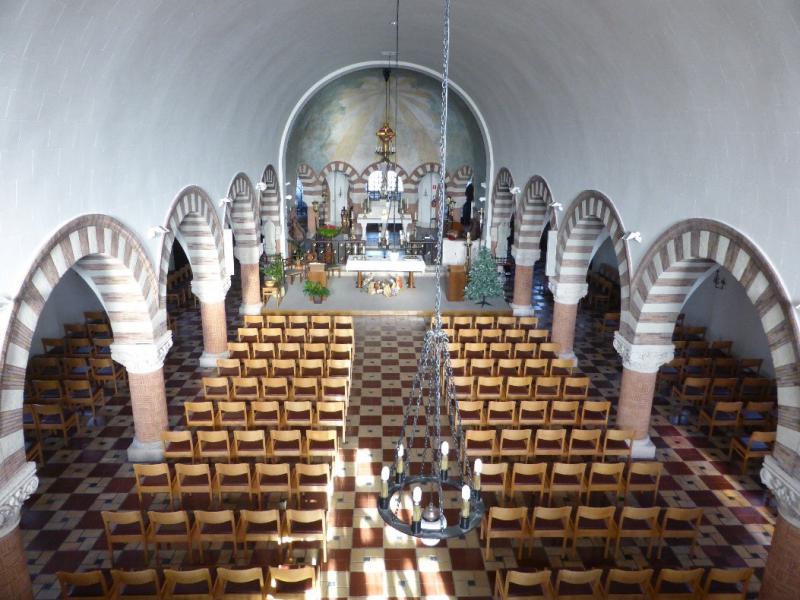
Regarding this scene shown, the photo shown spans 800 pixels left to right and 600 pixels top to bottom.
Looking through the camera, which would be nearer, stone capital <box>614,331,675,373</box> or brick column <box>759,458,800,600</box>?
brick column <box>759,458,800,600</box>

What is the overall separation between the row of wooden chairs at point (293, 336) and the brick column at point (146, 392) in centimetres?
324

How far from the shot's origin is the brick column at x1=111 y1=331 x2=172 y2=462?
9.52 meters

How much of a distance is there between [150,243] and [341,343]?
5.03 meters

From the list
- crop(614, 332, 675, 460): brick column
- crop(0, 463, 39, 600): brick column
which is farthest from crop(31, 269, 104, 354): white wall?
crop(614, 332, 675, 460): brick column

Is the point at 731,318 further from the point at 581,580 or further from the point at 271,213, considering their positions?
the point at 271,213

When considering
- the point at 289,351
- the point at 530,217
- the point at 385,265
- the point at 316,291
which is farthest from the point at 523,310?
the point at 289,351

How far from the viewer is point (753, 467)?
33.4ft

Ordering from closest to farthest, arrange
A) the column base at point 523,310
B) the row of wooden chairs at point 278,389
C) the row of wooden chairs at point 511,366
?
the row of wooden chairs at point 278,389 < the row of wooden chairs at point 511,366 < the column base at point 523,310

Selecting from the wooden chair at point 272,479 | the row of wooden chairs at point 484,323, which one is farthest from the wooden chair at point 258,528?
the row of wooden chairs at point 484,323

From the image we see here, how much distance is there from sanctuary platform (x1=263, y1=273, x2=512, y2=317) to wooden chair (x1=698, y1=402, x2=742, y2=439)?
7.61 metres

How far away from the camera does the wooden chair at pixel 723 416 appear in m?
10.5

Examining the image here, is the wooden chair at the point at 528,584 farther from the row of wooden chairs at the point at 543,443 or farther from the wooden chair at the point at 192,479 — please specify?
the wooden chair at the point at 192,479

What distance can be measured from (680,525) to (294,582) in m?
5.16

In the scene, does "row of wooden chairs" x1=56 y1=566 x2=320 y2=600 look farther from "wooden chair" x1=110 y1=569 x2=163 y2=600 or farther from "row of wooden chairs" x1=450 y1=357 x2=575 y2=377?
"row of wooden chairs" x1=450 y1=357 x2=575 y2=377
